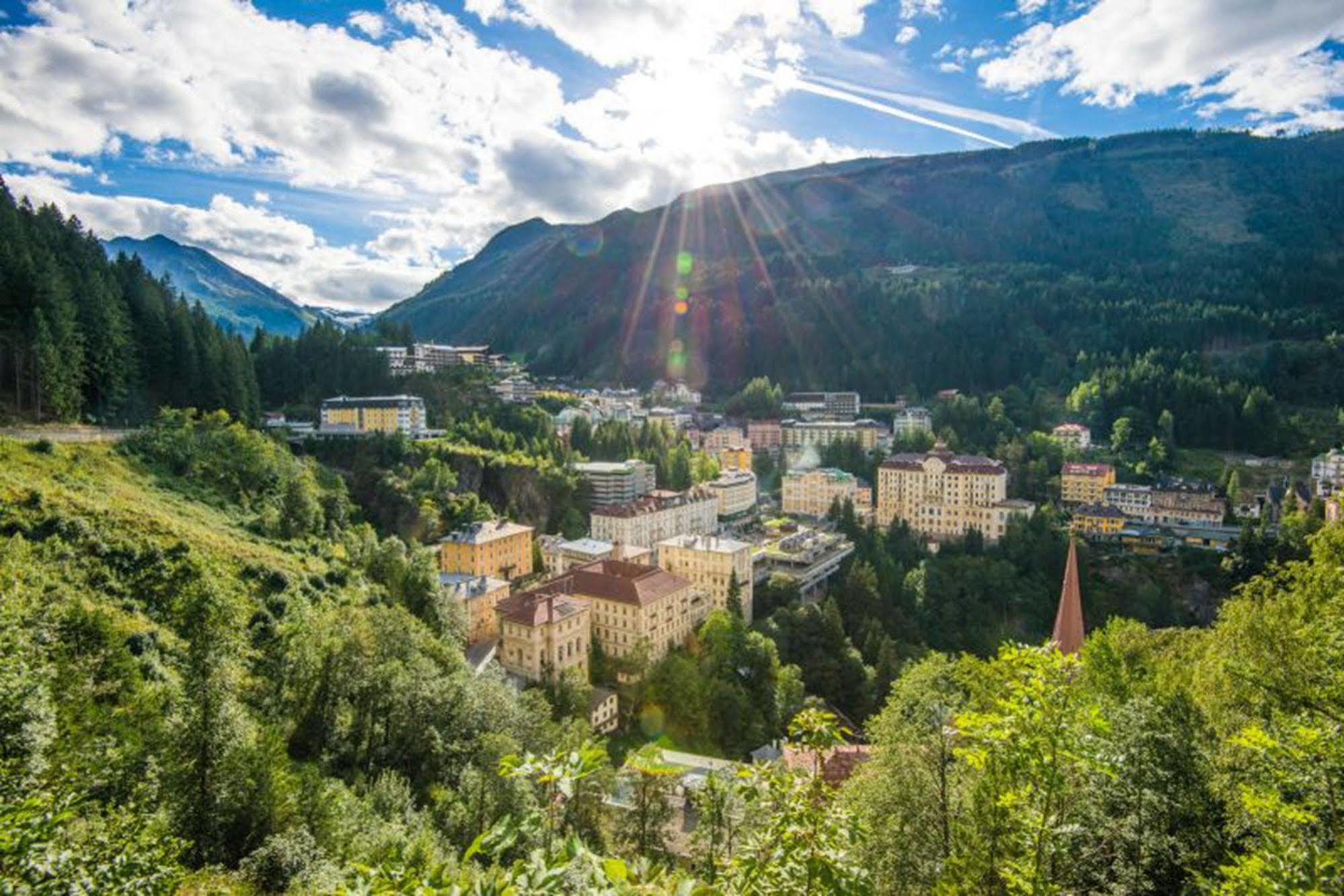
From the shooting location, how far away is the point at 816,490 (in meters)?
86.2

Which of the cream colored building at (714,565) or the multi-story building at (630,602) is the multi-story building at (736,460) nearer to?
the cream colored building at (714,565)

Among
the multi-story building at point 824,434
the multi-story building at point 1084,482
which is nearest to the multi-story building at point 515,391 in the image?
the multi-story building at point 824,434

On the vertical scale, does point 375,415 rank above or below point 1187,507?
above

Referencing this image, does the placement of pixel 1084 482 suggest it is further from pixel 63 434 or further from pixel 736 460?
pixel 63 434

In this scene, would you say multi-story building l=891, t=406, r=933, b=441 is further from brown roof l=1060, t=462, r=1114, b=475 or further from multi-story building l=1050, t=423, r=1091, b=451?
brown roof l=1060, t=462, r=1114, b=475

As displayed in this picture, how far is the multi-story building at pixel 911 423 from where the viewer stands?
106 meters

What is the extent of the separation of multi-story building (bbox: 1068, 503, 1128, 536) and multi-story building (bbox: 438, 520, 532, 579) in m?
55.2

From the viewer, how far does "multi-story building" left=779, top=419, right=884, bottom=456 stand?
334 feet

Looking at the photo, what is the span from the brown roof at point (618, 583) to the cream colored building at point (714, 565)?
468cm

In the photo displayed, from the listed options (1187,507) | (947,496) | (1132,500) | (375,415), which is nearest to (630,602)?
(375,415)

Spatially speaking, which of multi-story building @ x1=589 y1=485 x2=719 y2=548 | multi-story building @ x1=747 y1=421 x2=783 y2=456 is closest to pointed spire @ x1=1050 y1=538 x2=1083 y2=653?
multi-story building @ x1=589 y1=485 x2=719 y2=548

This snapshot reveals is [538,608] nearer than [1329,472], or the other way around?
[538,608]

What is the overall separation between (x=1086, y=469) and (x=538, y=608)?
69.7 metres

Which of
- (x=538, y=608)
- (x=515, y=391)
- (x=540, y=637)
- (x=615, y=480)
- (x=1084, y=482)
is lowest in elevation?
(x=540, y=637)
